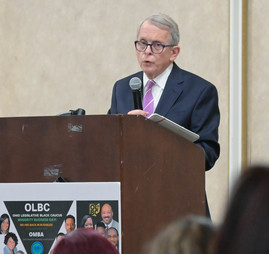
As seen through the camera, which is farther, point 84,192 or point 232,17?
point 232,17

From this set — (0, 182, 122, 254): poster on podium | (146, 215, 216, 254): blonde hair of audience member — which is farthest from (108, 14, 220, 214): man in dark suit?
(146, 215, 216, 254): blonde hair of audience member

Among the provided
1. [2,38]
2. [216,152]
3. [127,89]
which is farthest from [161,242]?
[2,38]

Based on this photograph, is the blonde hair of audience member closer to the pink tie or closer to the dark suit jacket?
the dark suit jacket

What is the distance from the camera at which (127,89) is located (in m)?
3.33

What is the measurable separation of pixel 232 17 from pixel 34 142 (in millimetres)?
2928

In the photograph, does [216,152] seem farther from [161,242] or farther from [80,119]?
[161,242]

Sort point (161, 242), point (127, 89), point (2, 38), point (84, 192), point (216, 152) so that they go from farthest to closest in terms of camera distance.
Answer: point (2, 38) < point (127, 89) < point (216, 152) < point (84, 192) < point (161, 242)

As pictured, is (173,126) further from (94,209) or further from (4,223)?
(4,223)

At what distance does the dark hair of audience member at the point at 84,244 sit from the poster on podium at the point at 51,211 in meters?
1.37

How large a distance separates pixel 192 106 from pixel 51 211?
2.87 ft

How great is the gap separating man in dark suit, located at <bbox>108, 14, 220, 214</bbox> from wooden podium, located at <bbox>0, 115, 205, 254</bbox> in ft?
1.35

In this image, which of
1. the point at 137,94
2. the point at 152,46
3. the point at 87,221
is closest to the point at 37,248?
the point at 87,221

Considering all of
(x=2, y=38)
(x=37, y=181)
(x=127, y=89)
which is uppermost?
(x=2, y=38)

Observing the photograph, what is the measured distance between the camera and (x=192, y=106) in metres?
3.13
